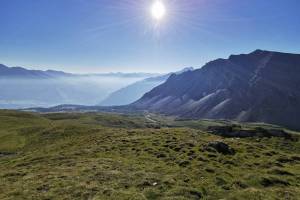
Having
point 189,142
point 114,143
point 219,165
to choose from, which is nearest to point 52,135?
point 114,143

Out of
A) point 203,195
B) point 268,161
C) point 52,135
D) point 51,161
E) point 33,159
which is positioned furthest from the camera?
point 52,135

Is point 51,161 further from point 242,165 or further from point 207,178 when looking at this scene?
Answer: point 242,165

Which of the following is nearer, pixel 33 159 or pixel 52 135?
pixel 33 159

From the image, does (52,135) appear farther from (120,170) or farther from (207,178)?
(207,178)

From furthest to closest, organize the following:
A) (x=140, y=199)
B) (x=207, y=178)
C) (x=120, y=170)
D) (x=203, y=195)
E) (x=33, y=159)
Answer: (x=33, y=159), (x=120, y=170), (x=207, y=178), (x=203, y=195), (x=140, y=199)

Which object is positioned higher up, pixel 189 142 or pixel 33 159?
pixel 189 142

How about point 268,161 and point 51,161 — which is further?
point 51,161

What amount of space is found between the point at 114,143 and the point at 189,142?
44.7ft

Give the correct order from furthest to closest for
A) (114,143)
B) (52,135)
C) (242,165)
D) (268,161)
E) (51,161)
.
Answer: (52,135), (114,143), (51,161), (268,161), (242,165)

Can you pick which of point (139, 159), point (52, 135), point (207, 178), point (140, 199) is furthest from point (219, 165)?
point (52, 135)

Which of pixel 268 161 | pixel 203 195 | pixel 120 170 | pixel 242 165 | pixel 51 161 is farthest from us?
pixel 51 161

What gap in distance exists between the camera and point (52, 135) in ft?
249

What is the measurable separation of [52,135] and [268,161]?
57317 millimetres

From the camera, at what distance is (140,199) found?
903 inches
